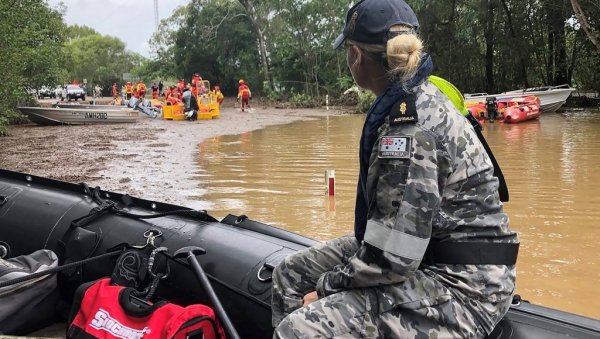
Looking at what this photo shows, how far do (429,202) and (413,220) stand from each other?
0.06 meters

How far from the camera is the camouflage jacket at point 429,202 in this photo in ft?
5.07

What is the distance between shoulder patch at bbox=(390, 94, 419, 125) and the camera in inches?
62.0

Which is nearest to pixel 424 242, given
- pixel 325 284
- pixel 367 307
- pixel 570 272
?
pixel 367 307

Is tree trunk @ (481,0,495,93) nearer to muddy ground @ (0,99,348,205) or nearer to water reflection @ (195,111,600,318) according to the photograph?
water reflection @ (195,111,600,318)

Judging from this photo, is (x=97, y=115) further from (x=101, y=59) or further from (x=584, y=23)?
(x=101, y=59)

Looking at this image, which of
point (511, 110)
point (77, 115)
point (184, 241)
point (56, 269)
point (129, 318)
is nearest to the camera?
point (129, 318)

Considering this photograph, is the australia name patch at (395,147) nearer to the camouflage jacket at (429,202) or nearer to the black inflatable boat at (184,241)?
the camouflage jacket at (429,202)

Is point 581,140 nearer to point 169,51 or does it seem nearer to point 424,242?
point 424,242

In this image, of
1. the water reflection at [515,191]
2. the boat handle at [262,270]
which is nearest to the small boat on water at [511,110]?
the water reflection at [515,191]

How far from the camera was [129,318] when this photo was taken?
231 cm

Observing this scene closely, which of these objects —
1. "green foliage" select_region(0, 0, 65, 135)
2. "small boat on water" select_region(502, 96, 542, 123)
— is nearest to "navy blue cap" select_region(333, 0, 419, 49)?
"green foliage" select_region(0, 0, 65, 135)

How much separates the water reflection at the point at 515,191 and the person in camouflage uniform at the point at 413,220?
274cm

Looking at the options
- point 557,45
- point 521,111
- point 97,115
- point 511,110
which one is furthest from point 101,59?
point 521,111

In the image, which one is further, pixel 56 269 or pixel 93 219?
pixel 93 219
